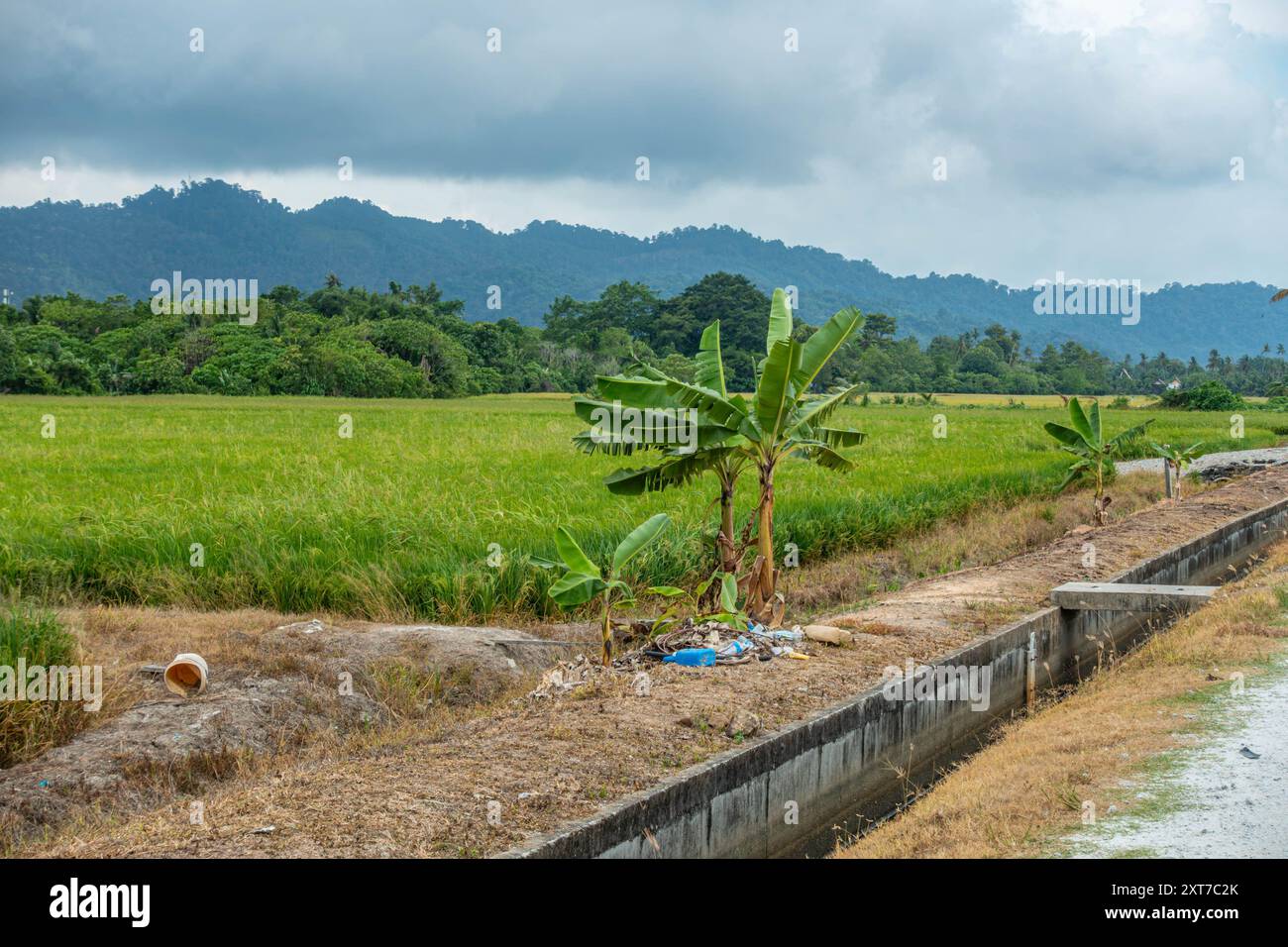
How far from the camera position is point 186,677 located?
7.09 m

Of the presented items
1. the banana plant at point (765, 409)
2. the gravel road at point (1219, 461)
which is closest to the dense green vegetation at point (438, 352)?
the gravel road at point (1219, 461)

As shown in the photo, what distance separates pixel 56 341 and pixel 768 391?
54.3m

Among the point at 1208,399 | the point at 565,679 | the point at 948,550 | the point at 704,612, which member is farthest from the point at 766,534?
the point at 1208,399

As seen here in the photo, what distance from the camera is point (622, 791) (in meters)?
5.02

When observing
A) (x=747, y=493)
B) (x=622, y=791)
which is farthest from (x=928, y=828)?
(x=747, y=493)

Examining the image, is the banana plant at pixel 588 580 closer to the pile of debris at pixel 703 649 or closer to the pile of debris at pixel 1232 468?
the pile of debris at pixel 703 649

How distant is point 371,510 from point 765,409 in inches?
221

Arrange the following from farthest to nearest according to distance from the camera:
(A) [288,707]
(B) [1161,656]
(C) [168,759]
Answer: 1. (B) [1161,656]
2. (A) [288,707]
3. (C) [168,759]

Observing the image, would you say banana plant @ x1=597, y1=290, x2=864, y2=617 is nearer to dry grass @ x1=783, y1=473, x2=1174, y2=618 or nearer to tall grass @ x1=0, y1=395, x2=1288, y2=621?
tall grass @ x1=0, y1=395, x2=1288, y2=621

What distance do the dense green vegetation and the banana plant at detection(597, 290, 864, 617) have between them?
84.9 feet

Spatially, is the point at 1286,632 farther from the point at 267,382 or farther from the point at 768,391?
the point at 267,382

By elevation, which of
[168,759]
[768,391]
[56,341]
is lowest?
[168,759]

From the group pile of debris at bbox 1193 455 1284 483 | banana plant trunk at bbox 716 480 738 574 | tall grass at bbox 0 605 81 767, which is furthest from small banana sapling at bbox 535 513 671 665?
pile of debris at bbox 1193 455 1284 483

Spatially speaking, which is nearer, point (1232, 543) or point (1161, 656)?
point (1161, 656)
